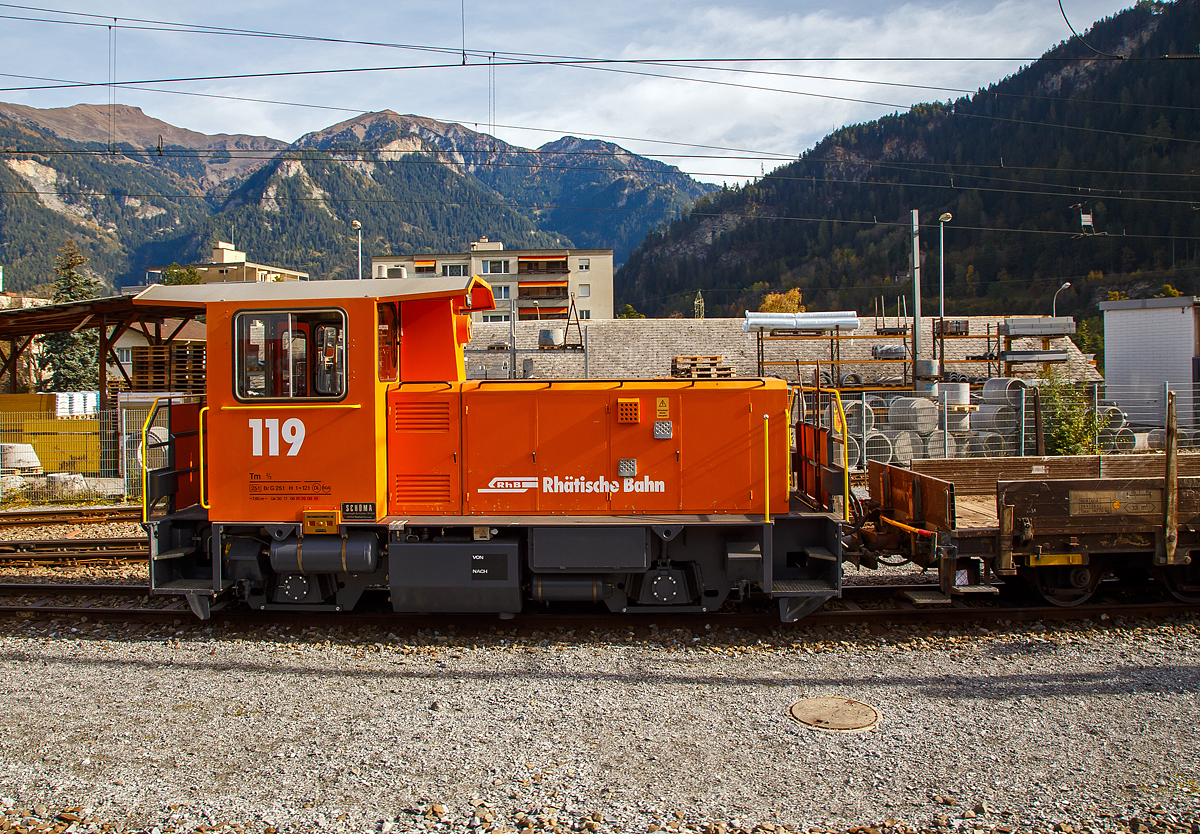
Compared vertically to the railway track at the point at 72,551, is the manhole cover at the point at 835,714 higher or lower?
lower

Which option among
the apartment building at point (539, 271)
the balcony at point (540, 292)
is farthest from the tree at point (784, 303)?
the balcony at point (540, 292)

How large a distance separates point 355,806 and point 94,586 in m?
6.28

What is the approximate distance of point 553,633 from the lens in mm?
7172

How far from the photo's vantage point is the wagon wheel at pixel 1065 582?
718 cm

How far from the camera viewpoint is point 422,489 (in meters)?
7.18

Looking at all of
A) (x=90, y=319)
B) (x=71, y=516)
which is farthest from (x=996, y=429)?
(x=90, y=319)

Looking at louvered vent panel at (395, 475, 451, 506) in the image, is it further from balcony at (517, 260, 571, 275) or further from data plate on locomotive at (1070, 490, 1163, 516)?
balcony at (517, 260, 571, 275)

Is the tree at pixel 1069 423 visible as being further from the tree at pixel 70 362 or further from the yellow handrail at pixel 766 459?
the tree at pixel 70 362

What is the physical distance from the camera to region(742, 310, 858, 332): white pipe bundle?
23.6 meters

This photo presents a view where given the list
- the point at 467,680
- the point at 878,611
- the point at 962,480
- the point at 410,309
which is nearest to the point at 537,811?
the point at 467,680

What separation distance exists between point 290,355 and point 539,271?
8467cm

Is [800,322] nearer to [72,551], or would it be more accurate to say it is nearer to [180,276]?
[72,551]

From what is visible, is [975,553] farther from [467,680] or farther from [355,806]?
[355,806]

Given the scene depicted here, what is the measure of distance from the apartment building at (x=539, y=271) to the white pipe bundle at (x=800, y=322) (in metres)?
59.9
